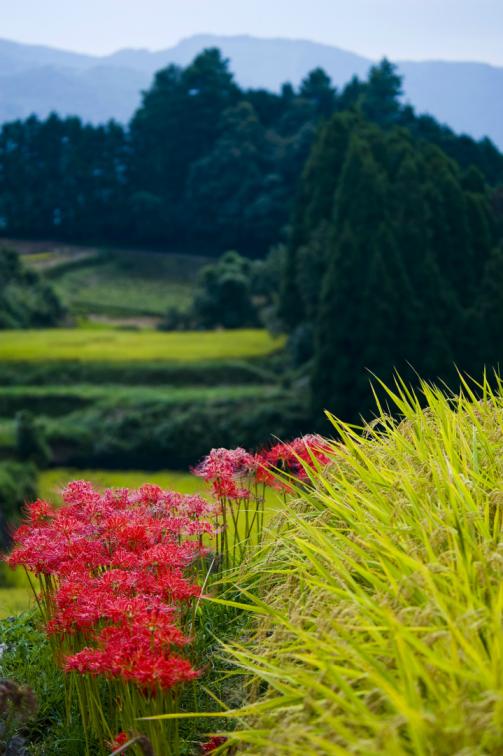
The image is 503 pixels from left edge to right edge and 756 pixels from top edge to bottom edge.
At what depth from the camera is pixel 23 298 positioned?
39438 mm

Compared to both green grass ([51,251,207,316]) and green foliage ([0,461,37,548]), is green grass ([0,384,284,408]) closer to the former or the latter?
green foliage ([0,461,37,548])

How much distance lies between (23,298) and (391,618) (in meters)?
38.2

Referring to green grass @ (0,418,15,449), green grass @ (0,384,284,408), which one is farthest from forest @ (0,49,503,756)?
green grass @ (0,418,15,449)

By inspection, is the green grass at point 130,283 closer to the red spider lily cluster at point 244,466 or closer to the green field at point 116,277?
the green field at point 116,277

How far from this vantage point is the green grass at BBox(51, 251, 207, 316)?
45281 mm

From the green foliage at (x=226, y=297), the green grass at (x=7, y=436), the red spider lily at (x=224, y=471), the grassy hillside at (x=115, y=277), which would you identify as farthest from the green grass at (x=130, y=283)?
the red spider lily at (x=224, y=471)

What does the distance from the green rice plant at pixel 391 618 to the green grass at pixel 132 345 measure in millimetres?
27562

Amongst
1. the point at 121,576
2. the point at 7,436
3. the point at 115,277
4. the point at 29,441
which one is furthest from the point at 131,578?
the point at 115,277

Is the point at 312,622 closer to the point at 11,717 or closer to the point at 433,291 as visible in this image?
the point at 11,717

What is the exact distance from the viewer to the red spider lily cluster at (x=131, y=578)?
329 centimetres

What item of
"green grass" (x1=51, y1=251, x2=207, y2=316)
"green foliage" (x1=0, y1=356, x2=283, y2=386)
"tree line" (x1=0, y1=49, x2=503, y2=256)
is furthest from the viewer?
"tree line" (x1=0, y1=49, x2=503, y2=256)

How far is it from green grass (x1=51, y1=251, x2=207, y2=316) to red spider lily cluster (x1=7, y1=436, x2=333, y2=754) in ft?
130

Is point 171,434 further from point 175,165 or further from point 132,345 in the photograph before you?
point 175,165

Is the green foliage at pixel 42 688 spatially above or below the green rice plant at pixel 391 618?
below
